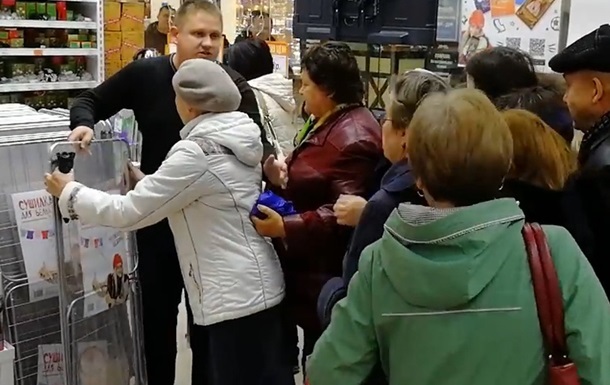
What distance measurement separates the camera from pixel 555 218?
176cm

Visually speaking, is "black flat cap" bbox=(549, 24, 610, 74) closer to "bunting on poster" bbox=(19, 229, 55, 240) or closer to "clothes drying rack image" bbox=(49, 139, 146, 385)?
"clothes drying rack image" bbox=(49, 139, 146, 385)

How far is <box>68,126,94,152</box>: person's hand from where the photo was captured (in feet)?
7.59

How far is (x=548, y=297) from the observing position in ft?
4.21

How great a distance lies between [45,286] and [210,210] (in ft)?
2.04

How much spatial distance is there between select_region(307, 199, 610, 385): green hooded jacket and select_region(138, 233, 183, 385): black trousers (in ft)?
4.98

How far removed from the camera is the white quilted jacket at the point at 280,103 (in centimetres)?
414

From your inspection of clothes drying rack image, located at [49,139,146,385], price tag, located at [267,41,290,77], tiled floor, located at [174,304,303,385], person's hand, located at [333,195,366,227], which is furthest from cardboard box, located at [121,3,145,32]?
person's hand, located at [333,195,366,227]

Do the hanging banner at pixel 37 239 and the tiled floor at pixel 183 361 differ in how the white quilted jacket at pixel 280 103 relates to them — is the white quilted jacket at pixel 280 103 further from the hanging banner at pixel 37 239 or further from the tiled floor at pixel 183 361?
the hanging banner at pixel 37 239

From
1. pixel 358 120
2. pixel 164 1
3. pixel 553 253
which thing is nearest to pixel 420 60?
pixel 358 120

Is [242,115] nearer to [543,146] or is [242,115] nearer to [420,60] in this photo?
[543,146]

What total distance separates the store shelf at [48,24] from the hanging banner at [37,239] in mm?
2456

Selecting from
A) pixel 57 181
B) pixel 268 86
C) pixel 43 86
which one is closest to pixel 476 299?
pixel 57 181

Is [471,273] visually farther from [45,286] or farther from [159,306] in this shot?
[159,306]

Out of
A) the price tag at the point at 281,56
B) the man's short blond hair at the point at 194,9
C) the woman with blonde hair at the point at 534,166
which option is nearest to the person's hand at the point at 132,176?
the man's short blond hair at the point at 194,9
